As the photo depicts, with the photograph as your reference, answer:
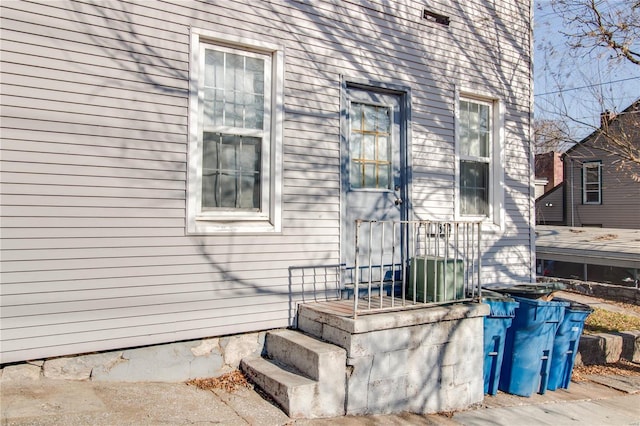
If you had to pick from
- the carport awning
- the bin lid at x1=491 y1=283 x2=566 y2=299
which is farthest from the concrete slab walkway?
the carport awning

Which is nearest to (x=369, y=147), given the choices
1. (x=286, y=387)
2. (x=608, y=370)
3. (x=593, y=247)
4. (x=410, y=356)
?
(x=410, y=356)

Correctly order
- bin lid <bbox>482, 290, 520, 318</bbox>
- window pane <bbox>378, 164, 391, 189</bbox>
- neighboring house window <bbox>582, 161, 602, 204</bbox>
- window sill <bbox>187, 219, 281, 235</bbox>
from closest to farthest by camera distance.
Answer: window sill <bbox>187, 219, 281, 235</bbox> < bin lid <bbox>482, 290, 520, 318</bbox> < window pane <bbox>378, 164, 391, 189</bbox> < neighboring house window <bbox>582, 161, 602, 204</bbox>

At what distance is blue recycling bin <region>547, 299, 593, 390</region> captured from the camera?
5.79 m

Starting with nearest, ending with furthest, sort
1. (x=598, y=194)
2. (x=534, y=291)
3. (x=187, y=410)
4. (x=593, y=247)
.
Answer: (x=187, y=410) < (x=534, y=291) < (x=593, y=247) < (x=598, y=194)

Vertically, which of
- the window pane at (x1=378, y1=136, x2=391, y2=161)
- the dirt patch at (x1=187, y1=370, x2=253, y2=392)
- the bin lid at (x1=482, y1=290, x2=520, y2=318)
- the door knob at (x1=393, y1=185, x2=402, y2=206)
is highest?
the window pane at (x1=378, y1=136, x2=391, y2=161)

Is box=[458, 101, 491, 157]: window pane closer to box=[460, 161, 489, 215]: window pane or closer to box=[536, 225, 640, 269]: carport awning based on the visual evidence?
box=[460, 161, 489, 215]: window pane

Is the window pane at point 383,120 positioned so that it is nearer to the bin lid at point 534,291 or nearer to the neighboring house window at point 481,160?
the neighboring house window at point 481,160

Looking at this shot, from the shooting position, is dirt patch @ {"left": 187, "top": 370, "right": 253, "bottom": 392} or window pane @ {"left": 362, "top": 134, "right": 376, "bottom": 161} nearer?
dirt patch @ {"left": 187, "top": 370, "right": 253, "bottom": 392}

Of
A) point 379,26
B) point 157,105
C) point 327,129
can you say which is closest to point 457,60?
point 379,26

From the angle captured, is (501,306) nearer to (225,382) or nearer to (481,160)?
(481,160)

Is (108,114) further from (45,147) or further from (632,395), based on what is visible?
(632,395)

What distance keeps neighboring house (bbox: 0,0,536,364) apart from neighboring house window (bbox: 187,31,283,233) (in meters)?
0.01

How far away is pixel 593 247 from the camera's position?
13641 mm

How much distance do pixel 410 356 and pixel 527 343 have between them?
1644mm
